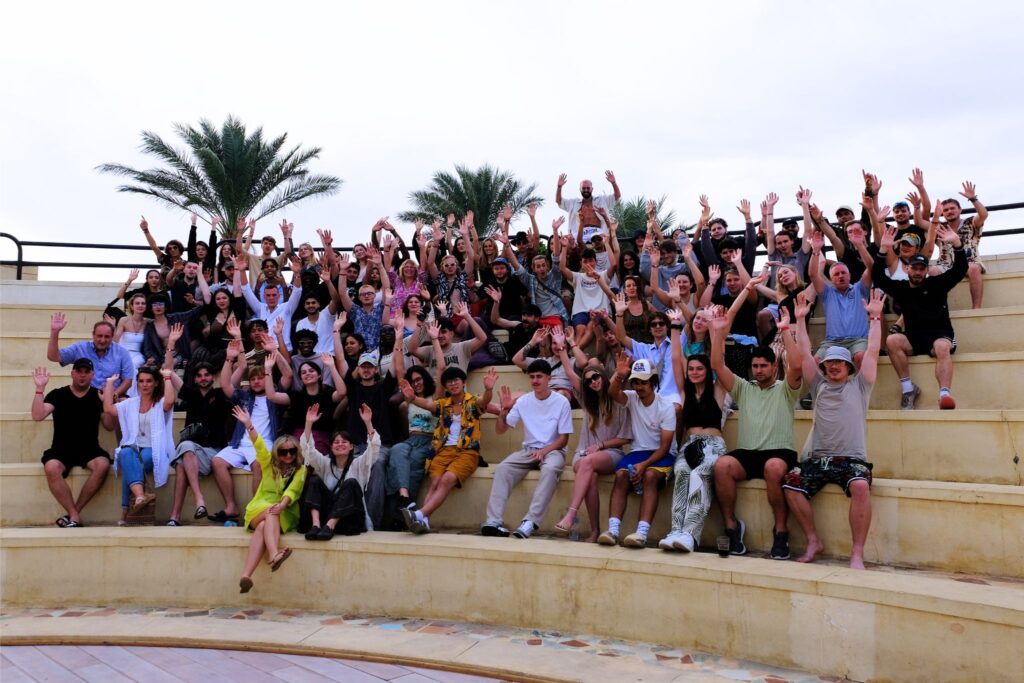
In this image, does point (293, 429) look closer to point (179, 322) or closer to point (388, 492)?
point (388, 492)

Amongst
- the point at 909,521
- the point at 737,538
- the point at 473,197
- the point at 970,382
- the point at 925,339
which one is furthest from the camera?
the point at 473,197

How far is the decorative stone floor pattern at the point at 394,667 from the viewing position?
531 centimetres

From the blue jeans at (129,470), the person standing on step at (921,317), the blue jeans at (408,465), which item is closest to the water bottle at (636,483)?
the blue jeans at (408,465)

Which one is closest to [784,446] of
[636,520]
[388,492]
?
[636,520]

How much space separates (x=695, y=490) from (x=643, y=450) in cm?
72

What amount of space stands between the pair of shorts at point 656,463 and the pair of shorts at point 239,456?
370cm

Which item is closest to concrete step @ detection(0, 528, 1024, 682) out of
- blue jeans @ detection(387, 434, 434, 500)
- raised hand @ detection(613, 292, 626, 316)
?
blue jeans @ detection(387, 434, 434, 500)

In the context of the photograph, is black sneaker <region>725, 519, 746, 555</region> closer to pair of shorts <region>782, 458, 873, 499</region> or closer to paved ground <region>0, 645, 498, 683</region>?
pair of shorts <region>782, 458, 873, 499</region>

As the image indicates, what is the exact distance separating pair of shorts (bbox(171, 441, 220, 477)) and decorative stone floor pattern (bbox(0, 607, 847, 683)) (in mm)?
1424

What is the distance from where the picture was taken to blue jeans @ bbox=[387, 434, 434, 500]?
25.1 feet

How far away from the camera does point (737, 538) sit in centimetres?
623

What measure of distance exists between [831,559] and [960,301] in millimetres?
4754

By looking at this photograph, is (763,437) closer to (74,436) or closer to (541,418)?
(541,418)

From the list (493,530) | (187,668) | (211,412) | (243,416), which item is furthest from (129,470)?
(493,530)
